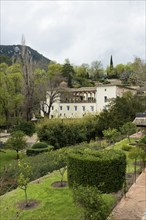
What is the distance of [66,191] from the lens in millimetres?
12383

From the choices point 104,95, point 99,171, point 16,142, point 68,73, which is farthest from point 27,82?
point 99,171

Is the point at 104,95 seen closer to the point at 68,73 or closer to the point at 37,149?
the point at 68,73

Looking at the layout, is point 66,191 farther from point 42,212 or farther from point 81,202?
point 81,202

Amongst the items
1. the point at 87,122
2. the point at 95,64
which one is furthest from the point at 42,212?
the point at 95,64

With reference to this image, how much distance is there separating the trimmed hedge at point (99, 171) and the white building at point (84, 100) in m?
38.9

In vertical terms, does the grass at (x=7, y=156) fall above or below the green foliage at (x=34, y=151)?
below

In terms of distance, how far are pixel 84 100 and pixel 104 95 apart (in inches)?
220

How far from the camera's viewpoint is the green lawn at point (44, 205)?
9.77m

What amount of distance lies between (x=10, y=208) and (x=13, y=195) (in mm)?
1600

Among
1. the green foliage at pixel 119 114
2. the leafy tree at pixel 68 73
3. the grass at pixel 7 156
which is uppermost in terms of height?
the leafy tree at pixel 68 73

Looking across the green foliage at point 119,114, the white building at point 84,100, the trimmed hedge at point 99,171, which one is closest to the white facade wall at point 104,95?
the white building at point 84,100

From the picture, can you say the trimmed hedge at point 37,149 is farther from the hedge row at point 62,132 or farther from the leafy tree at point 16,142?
the hedge row at point 62,132

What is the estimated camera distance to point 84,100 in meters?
56.2

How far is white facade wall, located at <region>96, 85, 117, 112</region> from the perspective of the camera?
50428mm
